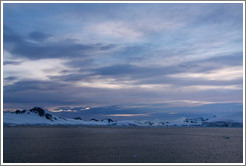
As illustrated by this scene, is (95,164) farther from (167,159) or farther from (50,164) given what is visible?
(167,159)

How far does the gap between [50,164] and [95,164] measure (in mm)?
4595

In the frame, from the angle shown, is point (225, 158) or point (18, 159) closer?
point (18, 159)

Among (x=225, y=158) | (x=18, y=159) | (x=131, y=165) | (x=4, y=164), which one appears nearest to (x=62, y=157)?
(x=18, y=159)

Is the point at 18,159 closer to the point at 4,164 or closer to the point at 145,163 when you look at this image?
the point at 4,164

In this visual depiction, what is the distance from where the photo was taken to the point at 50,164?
90.6 feet

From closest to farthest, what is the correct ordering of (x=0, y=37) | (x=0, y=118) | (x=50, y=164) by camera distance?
(x=0, y=37), (x=0, y=118), (x=50, y=164)

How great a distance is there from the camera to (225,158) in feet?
110

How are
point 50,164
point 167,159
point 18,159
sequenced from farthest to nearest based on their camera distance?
1. point 167,159
2. point 18,159
3. point 50,164

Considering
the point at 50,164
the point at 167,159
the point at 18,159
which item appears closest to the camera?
the point at 50,164

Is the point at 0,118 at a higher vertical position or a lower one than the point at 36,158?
higher

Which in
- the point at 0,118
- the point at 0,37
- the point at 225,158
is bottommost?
the point at 225,158

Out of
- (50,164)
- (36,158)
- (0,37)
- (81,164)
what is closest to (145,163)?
(81,164)

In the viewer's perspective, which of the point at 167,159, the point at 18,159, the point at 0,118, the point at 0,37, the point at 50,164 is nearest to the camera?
the point at 0,37

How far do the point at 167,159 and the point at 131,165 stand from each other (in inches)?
252
